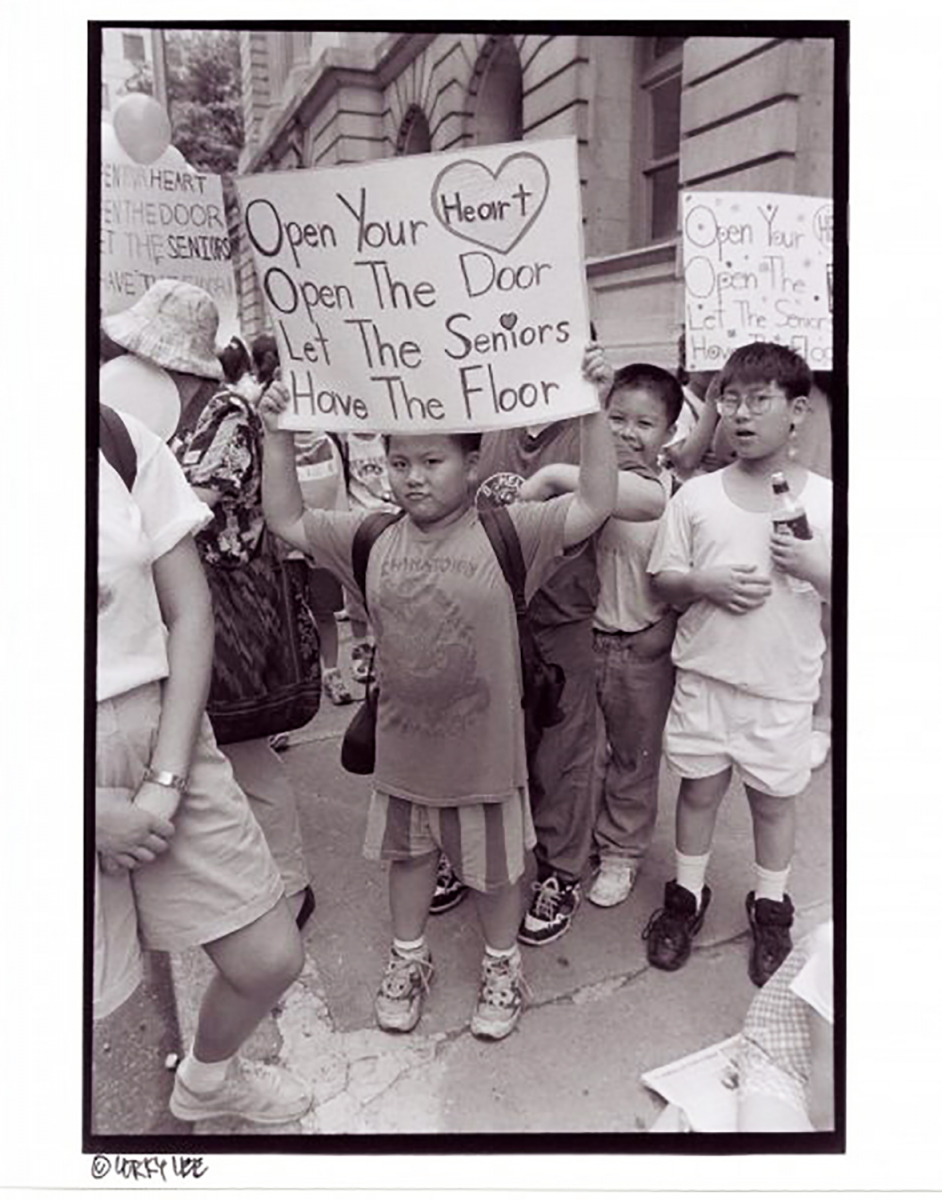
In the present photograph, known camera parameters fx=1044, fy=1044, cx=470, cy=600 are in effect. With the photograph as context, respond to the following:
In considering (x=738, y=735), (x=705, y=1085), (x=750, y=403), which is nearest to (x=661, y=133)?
(x=750, y=403)

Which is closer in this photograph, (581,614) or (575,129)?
(575,129)

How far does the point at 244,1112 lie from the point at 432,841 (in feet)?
2.49

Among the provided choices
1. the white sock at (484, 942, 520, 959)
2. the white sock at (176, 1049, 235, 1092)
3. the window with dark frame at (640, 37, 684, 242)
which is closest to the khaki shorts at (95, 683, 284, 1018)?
the white sock at (176, 1049, 235, 1092)

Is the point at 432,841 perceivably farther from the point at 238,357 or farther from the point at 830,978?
the point at 238,357

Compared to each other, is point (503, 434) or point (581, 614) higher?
point (503, 434)

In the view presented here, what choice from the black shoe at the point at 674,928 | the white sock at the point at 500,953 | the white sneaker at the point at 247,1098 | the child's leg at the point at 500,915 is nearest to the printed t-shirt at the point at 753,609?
the black shoe at the point at 674,928

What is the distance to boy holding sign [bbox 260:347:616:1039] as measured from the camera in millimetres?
2309

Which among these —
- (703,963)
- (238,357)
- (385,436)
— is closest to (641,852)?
(703,963)

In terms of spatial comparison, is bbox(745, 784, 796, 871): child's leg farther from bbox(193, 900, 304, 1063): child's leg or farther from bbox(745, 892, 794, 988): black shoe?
bbox(193, 900, 304, 1063): child's leg

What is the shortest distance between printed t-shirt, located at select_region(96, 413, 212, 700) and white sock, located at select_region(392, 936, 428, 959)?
0.93m

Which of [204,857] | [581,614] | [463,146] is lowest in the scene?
[204,857]

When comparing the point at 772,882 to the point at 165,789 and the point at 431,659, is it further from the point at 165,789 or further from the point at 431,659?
the point at 165,789

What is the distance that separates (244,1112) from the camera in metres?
2.44

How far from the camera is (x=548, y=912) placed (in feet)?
9.27
